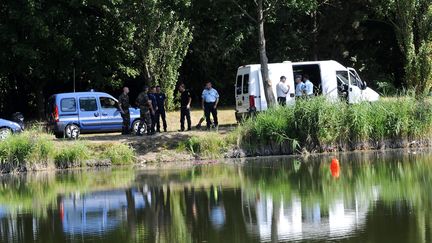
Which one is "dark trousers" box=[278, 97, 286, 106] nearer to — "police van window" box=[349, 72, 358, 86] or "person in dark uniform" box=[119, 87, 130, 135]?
"police van window" box=[349, 72, 358, 86]

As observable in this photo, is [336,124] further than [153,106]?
No

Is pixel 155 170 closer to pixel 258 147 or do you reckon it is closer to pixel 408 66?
pixel 258 147

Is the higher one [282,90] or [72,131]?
[282,90]

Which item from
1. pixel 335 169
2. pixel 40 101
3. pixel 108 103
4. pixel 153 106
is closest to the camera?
pixel 335 169

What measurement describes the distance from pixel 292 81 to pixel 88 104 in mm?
7935

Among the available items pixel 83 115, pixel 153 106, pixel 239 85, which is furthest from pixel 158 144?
pixel 239 85

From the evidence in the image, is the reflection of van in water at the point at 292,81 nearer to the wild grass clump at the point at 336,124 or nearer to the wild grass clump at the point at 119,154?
the wild grass clump at the point at 336,124

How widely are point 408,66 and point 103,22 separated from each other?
14925 millimetres

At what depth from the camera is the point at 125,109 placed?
31594mm

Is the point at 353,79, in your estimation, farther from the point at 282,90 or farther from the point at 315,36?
the point at 315,36

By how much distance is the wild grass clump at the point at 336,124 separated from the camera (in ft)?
91.8

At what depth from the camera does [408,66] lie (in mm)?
41094

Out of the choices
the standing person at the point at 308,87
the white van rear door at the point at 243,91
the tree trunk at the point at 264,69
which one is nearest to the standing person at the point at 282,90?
the tree trunk at the point at 264,69

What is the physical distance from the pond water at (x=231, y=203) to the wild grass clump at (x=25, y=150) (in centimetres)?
89
